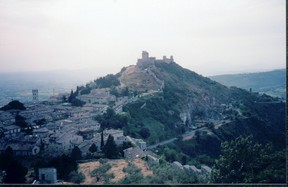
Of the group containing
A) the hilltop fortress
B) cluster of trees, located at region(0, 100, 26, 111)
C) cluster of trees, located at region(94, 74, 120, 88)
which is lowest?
cluster of trees, located at region(0, 100, 26, 111)

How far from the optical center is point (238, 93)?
33031 mm

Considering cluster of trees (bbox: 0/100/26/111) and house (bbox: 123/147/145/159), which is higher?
cluster of trees (bbox: 0/100/26/111)

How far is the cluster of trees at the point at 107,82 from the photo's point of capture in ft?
83.8

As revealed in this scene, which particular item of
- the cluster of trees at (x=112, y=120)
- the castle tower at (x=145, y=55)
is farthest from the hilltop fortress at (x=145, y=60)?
the cluster of trees at (x=112, y=120)

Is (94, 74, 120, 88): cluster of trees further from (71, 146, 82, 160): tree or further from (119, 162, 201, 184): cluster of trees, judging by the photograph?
(119, 162, 201, 184): cluster of trees

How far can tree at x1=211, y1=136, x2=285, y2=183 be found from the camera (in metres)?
7.14

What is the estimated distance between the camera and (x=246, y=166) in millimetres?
8008

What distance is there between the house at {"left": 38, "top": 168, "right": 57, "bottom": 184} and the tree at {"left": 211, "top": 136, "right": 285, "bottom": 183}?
367 cm

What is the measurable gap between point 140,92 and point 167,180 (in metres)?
17.4

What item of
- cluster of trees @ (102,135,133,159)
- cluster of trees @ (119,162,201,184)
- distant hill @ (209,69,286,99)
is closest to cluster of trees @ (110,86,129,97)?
cluster of trees @ (102,135,133,159)

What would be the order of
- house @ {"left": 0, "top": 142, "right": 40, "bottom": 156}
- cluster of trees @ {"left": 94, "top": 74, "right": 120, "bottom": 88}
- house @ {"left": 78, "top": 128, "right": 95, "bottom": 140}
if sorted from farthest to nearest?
cluster of trees @ {"left": 94, "top": 74, "right": 120, "bottom": 88}
house @ {"left": 78, "top": 128, "right": 95, "bottom": 140}
house @ {"left": 0, "top": 142, "right": 40, "bottom": 156}

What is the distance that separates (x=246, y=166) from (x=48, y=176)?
4.54 m

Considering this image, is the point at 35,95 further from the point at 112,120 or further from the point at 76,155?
the point at 76,155

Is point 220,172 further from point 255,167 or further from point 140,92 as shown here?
point 140,92
